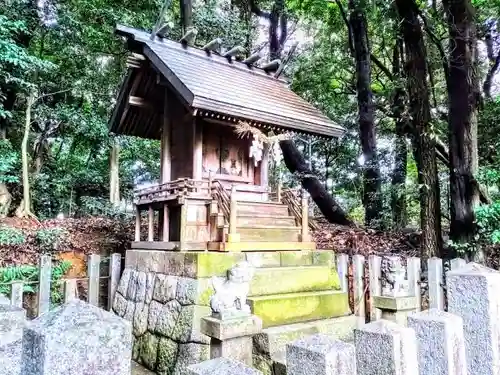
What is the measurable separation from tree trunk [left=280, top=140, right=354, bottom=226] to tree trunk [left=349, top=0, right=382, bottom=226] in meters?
1.01

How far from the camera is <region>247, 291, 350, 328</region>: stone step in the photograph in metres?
5.65

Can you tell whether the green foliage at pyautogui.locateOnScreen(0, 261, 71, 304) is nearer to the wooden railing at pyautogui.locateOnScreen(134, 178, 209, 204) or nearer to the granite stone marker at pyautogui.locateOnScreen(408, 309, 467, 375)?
the wooden railing at pyautogui.locateOnScreen(134, 178, 209, 204)

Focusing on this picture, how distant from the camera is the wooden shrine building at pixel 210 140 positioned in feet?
22.1

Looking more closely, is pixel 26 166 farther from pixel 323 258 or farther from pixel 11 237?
pixel 323 258

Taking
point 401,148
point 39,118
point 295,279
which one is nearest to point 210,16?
point 39,118

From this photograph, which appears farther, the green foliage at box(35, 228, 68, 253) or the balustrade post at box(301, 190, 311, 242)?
the green foliage at box(35, 228, 68, 253)

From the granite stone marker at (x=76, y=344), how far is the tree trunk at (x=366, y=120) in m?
11.6

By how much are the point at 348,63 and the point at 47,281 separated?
1304cm

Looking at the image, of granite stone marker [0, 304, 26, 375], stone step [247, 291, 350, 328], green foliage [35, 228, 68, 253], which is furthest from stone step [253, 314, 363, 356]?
green foliage [35, 228, 68, 253]

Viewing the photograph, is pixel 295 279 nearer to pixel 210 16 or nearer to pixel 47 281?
pixel 47 281

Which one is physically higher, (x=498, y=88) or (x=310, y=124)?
(x=498, y=88)

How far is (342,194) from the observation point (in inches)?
663

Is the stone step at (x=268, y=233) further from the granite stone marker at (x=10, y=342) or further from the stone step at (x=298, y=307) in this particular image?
the granite stone marker at (x=10, y=342)

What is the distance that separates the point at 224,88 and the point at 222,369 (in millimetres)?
6646
